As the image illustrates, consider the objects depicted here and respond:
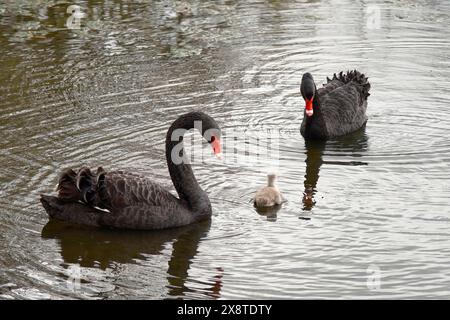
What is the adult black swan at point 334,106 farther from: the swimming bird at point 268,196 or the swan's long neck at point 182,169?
the swan's long neck at point 182,169

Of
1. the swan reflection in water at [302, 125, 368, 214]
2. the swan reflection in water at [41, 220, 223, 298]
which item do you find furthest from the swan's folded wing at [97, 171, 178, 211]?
the swan reflection in water at [302, 125, 368, 214]

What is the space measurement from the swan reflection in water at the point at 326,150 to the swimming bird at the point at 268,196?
39 centimetres

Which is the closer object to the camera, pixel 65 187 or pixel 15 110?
pixel 65 187

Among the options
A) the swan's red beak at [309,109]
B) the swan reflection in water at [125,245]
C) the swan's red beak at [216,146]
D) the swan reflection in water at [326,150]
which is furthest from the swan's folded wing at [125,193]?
the swan's red beak at [309,109]

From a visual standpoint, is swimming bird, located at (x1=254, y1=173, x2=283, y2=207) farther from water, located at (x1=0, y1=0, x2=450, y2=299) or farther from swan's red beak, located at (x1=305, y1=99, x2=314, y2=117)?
swan's red beak, located at (x1=305, y1=99, x2=314, y2=117)

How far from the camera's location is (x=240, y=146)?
912 centimetres

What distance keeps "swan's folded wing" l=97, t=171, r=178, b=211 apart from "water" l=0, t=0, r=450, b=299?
24 cm

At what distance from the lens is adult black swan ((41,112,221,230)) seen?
7250 millimetres

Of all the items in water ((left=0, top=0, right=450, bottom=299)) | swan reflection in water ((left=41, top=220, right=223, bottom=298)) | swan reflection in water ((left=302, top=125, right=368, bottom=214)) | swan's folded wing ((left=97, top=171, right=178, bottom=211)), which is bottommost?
swan reflection in water ((left=302, top=125, right=368, bottom=214))

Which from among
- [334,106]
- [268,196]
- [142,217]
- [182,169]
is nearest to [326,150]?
[334,106]

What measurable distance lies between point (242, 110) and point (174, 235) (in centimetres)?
312
